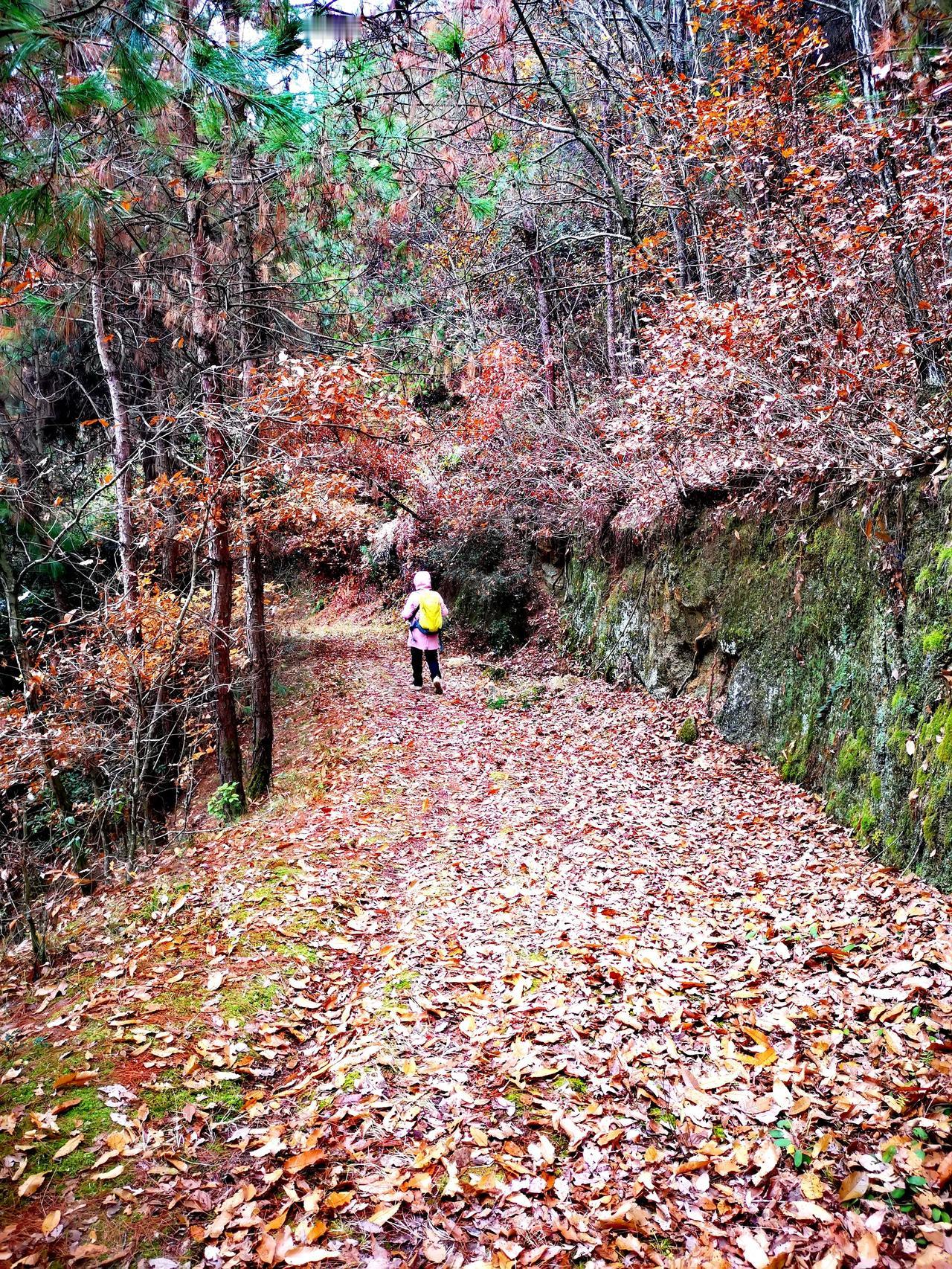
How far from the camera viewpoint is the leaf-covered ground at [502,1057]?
9.27 feet

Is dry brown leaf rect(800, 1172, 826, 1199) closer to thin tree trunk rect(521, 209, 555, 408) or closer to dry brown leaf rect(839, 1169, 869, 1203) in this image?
dry brown leaf rect(839, 1169, 869, 1203)

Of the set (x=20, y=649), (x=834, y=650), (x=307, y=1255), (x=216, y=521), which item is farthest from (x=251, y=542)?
(x=307, y=1255)

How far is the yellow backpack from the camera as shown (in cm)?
1137

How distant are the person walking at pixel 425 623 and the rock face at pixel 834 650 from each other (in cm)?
335

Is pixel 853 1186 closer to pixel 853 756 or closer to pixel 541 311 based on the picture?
pixel 853 756

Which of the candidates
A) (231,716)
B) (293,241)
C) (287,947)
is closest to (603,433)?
(293,241)

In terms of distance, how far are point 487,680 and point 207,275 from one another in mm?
8183

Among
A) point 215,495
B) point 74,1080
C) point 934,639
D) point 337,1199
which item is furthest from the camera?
point 215,495

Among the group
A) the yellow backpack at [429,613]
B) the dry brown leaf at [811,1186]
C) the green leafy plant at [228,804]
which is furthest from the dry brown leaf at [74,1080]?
the yellow backpack at [429,613]

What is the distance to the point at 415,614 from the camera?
456 inches

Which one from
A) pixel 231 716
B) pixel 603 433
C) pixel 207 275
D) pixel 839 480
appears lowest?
pixel 231 716

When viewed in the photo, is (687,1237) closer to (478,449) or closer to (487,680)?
(487,680)

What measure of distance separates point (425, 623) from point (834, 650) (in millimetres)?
6553

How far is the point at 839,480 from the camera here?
6.86 metres
